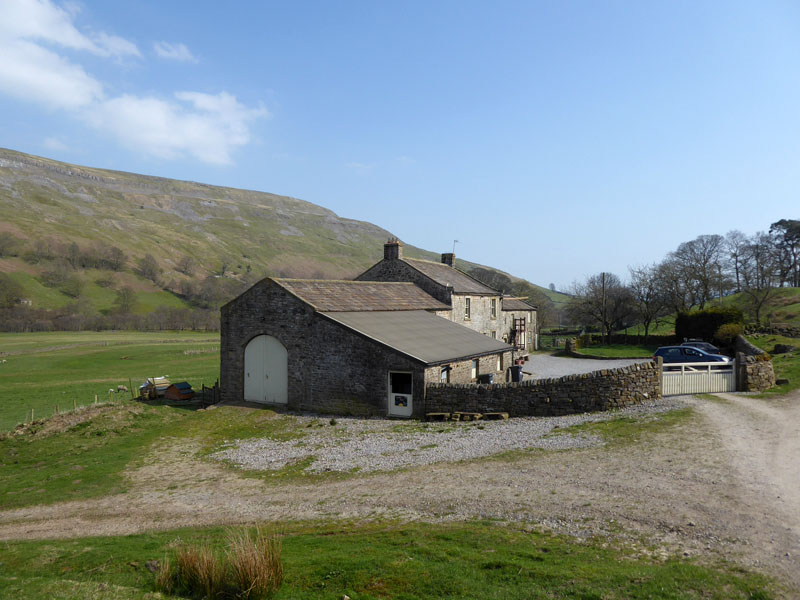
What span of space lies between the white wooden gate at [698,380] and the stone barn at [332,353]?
9140 millimetres

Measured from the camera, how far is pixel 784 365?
2573 centimetres

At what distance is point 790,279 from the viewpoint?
77.4m

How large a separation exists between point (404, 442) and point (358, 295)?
571 inches

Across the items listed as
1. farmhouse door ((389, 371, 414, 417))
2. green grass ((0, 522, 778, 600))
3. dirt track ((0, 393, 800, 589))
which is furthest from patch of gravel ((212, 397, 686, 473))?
green grass ((0, 522, 778, 600))

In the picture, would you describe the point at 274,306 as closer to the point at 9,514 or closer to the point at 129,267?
the point at 9,514

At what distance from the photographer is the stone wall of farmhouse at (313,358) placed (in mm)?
22400

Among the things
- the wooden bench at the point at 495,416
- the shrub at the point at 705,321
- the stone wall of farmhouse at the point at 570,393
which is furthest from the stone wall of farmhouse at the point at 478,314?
the wooden bench at the point at 495,416

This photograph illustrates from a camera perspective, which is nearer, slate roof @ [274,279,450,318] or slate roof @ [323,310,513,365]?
slate roof @ [323,310,513,365]

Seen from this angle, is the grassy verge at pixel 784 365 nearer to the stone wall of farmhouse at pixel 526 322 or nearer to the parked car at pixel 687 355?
the parked car at pixel 687 355

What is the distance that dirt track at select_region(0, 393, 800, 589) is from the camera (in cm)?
878

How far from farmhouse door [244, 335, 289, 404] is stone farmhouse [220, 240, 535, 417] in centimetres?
5

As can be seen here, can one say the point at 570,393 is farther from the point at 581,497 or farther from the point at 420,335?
the point at 420,335

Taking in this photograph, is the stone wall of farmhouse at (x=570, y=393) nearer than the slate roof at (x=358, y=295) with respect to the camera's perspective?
Yes

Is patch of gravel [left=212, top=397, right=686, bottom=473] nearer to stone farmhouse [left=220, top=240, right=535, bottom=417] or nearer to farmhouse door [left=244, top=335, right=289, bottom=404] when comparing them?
stone farmhouse [left=220, top=240, right=535, bottom=417]
